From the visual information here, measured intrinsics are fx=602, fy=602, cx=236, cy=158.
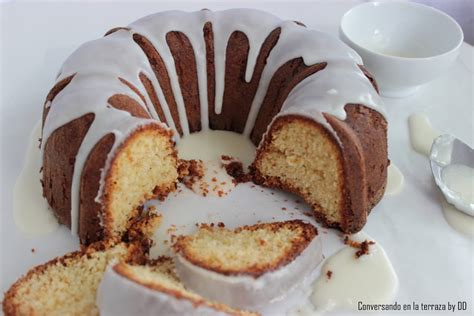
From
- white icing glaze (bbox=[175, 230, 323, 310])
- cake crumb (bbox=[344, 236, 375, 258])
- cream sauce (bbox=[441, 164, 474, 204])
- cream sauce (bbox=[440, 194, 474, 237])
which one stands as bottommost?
cream sauce (bbox=[440, 194, 474, 237])

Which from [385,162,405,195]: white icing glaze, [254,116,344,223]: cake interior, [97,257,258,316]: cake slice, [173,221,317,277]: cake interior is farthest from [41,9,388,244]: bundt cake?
[97,257,258,316]: cake slice

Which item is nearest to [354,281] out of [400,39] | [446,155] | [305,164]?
[305,164]

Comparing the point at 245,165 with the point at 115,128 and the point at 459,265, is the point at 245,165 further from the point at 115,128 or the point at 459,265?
the point at 459,265

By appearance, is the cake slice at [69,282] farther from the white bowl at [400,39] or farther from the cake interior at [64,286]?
the white bowl at [400,39]

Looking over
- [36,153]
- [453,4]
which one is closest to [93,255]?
[36,153]

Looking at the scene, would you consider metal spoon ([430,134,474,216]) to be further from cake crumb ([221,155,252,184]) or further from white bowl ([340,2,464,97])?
cake crumb ([221,155,252,184])

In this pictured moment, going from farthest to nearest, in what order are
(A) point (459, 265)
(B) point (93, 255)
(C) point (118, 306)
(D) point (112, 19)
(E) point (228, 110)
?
(D) point (112, 19)
(E) point (228, 110)
(A) point (459, 265)
(B) point (93, 255)
(C) point (118, 306)
